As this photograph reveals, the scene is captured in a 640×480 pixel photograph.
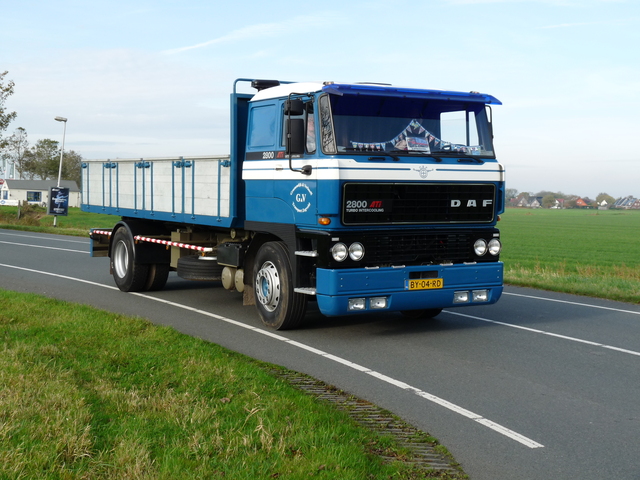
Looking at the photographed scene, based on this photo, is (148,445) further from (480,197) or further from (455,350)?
(480,197)

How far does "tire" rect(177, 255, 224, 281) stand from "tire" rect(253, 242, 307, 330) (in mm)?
1456

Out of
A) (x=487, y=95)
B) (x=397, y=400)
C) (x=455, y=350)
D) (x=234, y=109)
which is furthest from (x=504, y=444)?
(x=234, y=109)

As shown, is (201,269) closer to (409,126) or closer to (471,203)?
(409,126)

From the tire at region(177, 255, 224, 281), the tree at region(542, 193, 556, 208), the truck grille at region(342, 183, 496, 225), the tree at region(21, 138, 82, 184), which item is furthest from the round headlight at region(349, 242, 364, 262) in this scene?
the tree at region(542, 193, 556, 208)

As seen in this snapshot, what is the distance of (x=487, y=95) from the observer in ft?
31.8

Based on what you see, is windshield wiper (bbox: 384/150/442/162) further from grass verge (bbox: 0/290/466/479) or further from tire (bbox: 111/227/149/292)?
tire (bbox: 111/227/149/292)

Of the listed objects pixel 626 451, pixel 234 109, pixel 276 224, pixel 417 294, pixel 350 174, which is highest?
pixel 234 109

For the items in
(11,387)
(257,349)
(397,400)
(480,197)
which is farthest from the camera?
(480,197)

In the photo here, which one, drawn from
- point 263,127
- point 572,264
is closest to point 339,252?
point 263,127

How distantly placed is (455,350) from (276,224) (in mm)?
2653

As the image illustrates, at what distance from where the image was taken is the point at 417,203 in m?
9.02

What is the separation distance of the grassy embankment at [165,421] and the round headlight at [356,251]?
5.97 feet

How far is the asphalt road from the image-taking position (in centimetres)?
525

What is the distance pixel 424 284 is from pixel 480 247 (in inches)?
39.3
